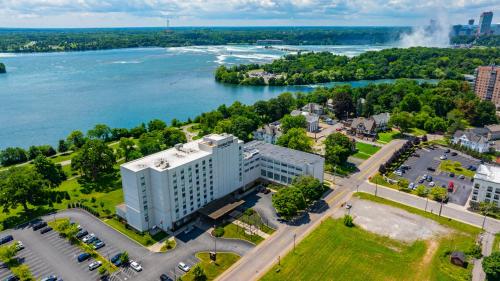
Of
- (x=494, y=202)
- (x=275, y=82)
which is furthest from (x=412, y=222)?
(x=275, y=82)

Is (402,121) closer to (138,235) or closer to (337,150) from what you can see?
(337,150)

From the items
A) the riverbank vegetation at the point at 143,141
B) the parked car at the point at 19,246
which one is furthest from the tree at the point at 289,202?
the parked car at the point at 19,246

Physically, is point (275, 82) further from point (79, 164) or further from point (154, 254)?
point (154, 254)

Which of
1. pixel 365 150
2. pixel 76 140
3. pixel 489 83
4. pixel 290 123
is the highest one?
pixel 489 83

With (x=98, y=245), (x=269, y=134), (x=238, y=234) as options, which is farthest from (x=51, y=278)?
(x=269, y=134)

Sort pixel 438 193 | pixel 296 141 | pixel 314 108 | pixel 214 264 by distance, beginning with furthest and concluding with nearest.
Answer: pixel 314 108
pixel 296 141
pixel 438 193
pixel 214 264

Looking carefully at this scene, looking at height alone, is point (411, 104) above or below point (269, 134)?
above

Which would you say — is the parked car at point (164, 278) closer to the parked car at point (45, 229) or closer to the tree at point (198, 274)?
the tree at point (198, 274)
